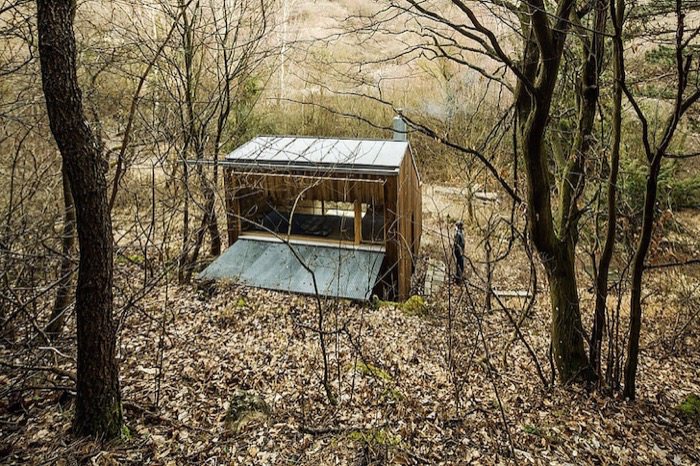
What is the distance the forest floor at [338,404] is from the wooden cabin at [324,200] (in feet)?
4.62

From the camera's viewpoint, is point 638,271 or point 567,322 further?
point 567,322

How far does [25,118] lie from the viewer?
461 cm

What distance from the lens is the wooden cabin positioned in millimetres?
7805

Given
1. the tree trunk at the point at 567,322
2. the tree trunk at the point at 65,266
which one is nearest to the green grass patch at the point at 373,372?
the tree trunk at the point at 567,322

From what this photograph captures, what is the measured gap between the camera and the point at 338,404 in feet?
13.4

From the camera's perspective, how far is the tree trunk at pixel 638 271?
3.81 m

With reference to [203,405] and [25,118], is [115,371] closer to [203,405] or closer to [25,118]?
[203,405]

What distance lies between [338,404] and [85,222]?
8.57 ft

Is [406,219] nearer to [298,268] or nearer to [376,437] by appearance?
[298,268]

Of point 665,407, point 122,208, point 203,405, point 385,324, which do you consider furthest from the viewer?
point 122,208

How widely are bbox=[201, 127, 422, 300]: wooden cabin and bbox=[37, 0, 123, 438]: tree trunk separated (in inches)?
183

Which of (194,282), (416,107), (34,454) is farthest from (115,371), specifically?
(416,107)

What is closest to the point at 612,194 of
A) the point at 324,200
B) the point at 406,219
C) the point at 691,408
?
the point at 691,408

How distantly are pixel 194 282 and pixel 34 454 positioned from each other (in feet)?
17.2
